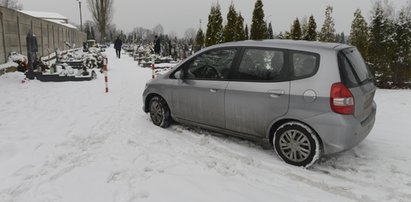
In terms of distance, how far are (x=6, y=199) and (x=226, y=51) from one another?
11.9 ft

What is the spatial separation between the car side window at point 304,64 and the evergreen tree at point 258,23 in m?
22.8

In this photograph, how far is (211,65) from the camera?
5172 millimetres

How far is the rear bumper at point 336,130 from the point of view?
151 inches

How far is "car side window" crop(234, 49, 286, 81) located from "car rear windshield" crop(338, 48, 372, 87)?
769 millimetres


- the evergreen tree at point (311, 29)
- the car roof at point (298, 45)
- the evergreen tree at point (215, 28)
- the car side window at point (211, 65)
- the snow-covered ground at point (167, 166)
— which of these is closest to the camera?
the snow-covered ground at point (167, 166)

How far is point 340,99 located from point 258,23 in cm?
2380

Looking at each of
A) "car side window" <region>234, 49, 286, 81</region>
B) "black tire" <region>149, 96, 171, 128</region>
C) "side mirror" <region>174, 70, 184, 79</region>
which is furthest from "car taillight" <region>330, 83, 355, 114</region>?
"black tire" <region>149, 96, 171, 128</region>

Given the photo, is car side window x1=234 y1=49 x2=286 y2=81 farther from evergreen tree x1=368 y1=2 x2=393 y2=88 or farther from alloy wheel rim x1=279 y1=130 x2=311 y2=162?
evergreen tree x1=368 y1=2 x2=393 y2=88

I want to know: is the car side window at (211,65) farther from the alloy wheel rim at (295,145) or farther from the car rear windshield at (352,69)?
the car rear windshield at (352,69)

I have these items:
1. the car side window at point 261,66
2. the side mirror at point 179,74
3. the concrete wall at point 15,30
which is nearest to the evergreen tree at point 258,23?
the concrete wall at point 15,30

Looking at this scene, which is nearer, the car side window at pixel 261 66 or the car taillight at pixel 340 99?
the car taillight at pixel 340 99

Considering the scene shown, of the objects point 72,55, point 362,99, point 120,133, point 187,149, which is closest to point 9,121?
point 120,133

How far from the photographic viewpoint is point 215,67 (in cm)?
511

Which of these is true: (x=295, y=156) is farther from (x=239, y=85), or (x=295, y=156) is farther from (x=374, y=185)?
(x=239, y=85)
